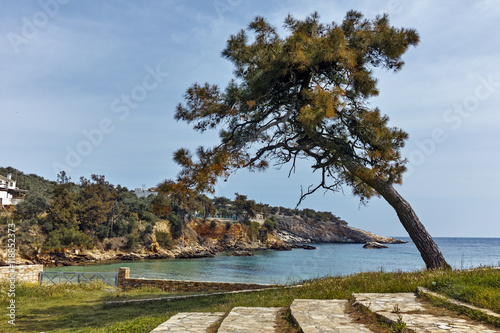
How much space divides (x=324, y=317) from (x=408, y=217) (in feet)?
20.1

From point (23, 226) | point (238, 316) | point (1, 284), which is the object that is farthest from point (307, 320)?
point (23, 226)

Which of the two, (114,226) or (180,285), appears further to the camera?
(114,226)

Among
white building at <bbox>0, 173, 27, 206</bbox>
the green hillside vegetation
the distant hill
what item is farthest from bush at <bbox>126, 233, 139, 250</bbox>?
the distant hill

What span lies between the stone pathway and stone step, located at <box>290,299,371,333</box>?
15.1 inches

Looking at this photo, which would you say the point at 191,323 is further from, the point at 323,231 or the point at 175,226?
the point at 323,231

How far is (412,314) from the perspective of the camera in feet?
15.2

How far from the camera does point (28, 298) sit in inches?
464

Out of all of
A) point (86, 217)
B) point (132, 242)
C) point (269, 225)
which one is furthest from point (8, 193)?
point (269, 225)

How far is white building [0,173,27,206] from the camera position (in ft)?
161

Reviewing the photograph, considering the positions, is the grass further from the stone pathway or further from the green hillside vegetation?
the green hillside vegetation

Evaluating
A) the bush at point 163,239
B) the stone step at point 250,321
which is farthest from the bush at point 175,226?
the stone step at point 250,321

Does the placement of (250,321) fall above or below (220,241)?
above

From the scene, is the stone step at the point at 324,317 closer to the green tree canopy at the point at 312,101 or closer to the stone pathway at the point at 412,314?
the stone pathway at the point at 412,314

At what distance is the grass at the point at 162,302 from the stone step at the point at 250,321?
0.99 ft
